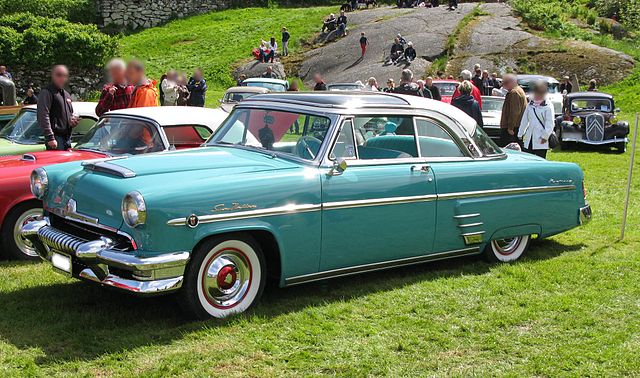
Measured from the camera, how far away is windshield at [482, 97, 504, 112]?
1727 centimetres

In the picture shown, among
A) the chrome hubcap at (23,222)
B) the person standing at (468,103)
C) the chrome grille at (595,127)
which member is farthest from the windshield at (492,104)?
the chrome hubcap at (23,222)

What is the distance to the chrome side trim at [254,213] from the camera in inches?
191

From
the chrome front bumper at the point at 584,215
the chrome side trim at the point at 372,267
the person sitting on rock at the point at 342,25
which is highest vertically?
the person sitting on rock at the point at 342,25

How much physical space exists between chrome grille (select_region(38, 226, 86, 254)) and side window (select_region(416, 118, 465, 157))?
293 centimetres

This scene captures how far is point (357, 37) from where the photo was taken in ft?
116

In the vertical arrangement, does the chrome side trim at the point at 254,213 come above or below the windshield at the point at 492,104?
above

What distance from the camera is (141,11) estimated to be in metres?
42.0

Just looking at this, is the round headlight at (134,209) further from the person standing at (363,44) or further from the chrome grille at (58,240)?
the person standing at (363,44)

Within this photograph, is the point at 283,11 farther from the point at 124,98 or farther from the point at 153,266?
the point at 153,266

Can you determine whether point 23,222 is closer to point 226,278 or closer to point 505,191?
point 226,278

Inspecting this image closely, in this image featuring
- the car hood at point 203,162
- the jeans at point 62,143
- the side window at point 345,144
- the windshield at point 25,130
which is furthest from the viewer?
the windshield at point 25,130

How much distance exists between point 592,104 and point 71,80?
19.3 meters

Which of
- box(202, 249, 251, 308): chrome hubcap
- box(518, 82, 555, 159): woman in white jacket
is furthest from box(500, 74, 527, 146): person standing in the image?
box(202, 249, 251, 308): chrome hubcap

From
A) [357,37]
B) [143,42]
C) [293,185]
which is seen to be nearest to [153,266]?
[293,185]
